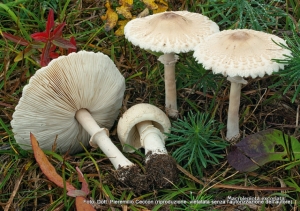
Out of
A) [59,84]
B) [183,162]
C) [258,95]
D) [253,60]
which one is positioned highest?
[253,60]

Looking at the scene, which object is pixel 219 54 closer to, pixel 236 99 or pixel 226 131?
pixel 236 99

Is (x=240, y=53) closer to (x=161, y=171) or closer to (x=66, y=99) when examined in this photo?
(x=161, y=171)

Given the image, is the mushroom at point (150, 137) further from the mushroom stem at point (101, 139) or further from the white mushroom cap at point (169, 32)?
the white mushroom cap at point (169, 32)

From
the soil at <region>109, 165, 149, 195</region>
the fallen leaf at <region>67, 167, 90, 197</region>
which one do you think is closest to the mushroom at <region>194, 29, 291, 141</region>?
the soil at <region>109, 165, 149, 195</region>

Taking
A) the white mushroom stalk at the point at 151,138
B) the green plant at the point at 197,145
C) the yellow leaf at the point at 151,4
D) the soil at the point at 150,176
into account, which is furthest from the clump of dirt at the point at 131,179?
the yellow leaf at the point at 151,4

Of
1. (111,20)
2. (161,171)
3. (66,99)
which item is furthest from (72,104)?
(111,20)

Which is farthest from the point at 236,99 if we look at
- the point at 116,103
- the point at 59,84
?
the point at 59,84
